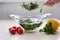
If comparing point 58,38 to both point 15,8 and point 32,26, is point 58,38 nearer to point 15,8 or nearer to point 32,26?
point 32,26

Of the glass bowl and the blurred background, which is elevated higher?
the blurred background

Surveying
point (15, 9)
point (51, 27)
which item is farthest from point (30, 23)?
point (15, 9)

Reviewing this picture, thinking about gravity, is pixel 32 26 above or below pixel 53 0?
below

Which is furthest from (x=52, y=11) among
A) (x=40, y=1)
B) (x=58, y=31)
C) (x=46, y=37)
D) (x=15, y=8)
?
(x=46, y=37)

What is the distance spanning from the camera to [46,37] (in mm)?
1152

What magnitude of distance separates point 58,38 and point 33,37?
0.51 feet

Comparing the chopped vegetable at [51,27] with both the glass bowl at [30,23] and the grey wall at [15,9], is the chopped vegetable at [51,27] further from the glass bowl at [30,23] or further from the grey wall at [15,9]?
the grey wall at [15,9]

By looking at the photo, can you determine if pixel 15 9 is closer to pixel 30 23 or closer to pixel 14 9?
pixel 14 9

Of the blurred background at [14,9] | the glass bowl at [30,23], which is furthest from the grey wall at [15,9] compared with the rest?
the glass bowl at [30,23]

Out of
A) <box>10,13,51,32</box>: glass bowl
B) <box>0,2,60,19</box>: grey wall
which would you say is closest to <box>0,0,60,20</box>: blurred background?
<box>0,2,60,19</box>: grey wall

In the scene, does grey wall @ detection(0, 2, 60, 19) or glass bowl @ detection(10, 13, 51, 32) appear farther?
grey wall @ detection(0, 2, 60, 19)

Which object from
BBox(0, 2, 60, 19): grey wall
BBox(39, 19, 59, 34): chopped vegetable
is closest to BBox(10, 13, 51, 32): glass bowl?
BBox(39, 19, 59, 34): chopped vegetable

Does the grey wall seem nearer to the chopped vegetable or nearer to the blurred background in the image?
the blurred background

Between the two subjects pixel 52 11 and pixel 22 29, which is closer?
pixel 22 29
